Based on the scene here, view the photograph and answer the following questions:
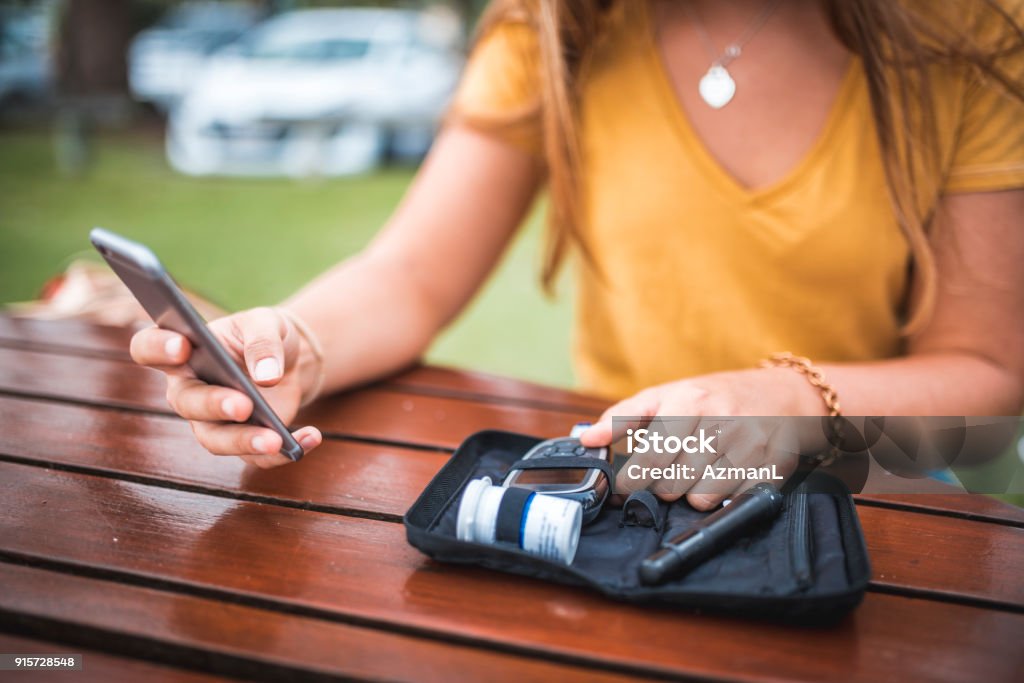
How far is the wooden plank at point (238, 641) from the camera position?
0.71m

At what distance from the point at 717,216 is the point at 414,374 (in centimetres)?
58

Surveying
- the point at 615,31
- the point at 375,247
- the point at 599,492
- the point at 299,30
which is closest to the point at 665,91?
the point at 615,31

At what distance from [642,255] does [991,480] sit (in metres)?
0.62

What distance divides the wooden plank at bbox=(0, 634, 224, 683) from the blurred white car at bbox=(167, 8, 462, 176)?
26.5 ft

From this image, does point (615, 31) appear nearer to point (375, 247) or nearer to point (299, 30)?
point (375, 247)

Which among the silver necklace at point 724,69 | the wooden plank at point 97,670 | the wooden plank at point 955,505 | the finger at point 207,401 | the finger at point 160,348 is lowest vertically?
the wooden plank at point 955,505

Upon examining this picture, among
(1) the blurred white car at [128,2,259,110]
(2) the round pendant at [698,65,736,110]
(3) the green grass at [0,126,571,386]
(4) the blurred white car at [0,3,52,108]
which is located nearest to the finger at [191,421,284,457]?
(2) the round pendant at [698,65,736,110]

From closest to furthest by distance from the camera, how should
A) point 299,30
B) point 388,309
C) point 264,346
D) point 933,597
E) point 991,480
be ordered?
1. point 933,597
2. point 264,346
3. point 991,480
4. point 388,309
5. point 299,30

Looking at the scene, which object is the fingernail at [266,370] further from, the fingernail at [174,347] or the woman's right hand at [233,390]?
the fingernail at [174,347]

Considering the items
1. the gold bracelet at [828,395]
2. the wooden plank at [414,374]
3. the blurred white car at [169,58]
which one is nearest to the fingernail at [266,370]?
the wooden plank at [414,374]

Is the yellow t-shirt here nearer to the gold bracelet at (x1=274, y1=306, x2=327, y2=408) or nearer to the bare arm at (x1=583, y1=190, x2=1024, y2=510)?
the bare arm at (x1=583, y1=190, x2=1024, y2=510)

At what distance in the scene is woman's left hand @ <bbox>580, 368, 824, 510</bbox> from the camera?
933mm

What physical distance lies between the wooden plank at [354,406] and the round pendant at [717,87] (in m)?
0.57

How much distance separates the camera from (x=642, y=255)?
1445 mm
